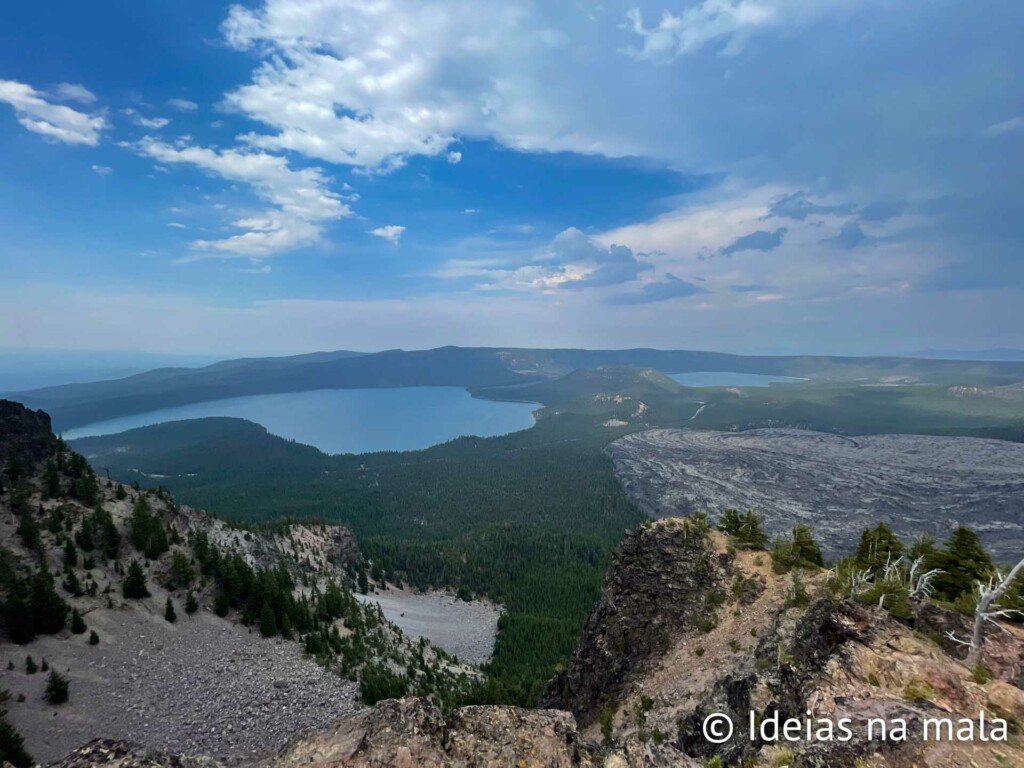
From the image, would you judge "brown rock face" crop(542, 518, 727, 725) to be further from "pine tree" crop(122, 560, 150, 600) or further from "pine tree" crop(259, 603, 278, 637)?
"pine tree" crop(122, 560, 150, 600)

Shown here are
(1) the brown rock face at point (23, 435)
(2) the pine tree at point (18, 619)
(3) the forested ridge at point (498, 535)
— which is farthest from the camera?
(3) the forested ridge at point (498, 535)

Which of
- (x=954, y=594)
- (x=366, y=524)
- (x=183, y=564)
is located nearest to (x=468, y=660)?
(x=183, y=564)

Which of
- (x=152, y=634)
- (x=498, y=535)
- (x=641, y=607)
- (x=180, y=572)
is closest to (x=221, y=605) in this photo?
(x=180, y=572)

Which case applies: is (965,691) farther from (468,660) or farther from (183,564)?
(468,660)

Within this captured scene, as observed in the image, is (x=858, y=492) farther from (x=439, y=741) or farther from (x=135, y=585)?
(x=135, y=585)

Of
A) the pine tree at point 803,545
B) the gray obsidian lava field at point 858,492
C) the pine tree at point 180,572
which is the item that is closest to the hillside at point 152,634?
the pine tree at point 180,572

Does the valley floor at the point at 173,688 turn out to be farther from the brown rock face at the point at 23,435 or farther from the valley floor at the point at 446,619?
the valley floor at the point at 446,619
